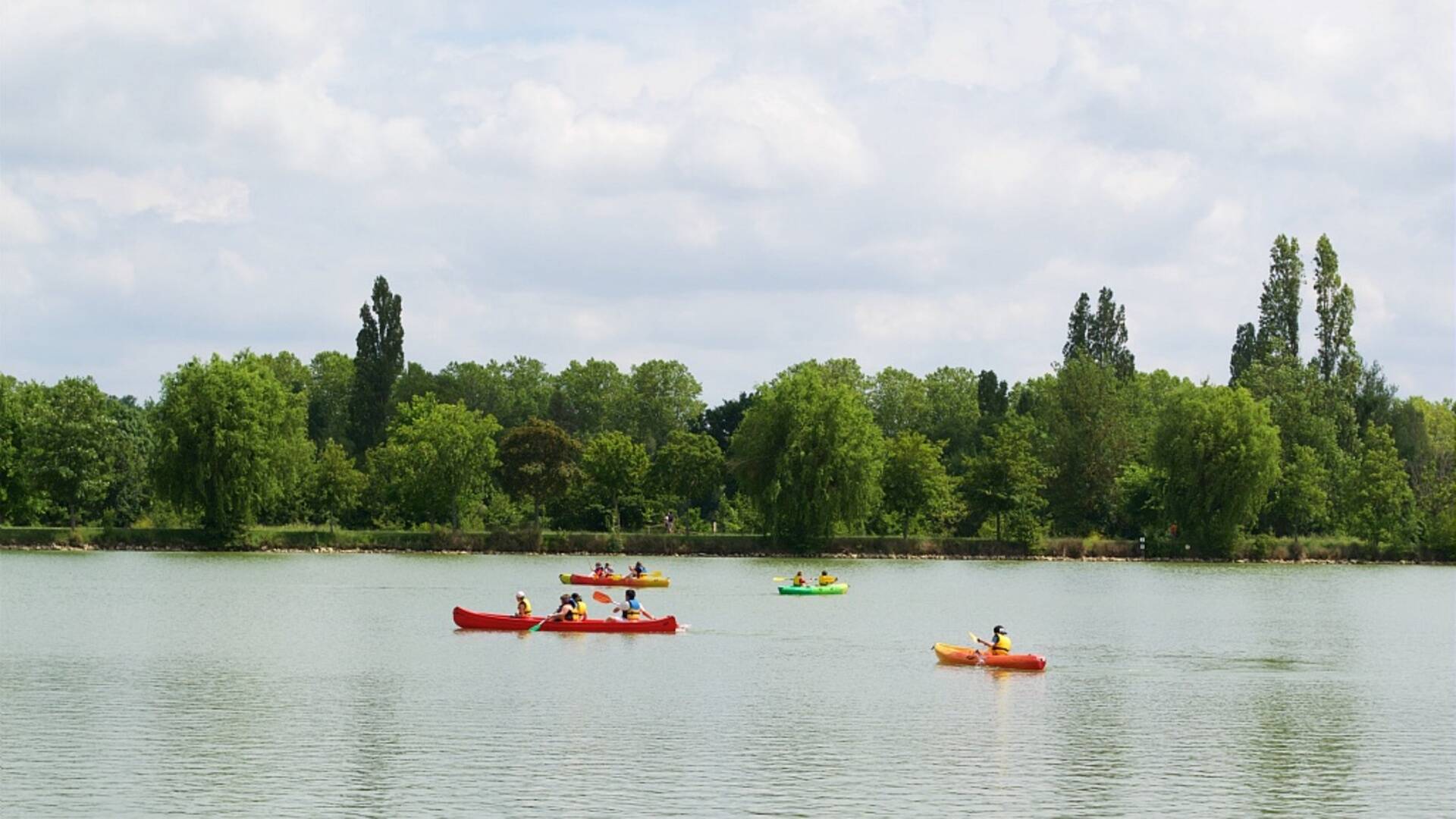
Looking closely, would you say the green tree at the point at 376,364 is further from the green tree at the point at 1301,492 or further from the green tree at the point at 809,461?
the green tree at the point at 1301,492

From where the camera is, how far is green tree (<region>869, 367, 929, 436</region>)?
168125 mm

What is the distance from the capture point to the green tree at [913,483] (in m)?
112

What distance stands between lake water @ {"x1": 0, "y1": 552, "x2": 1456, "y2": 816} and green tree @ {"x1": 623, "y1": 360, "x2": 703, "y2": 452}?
345 feet

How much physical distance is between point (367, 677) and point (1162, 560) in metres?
77.2

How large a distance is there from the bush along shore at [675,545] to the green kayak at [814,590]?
30.7 metres

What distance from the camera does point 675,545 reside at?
347ft

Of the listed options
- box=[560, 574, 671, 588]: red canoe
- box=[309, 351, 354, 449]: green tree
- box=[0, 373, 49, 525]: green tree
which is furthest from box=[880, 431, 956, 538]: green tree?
box=[309, 351, 354, 449]: green tree

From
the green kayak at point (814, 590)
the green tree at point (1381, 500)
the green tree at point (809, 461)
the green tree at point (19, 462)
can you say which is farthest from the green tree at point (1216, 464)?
the green tree at point (19, 462)

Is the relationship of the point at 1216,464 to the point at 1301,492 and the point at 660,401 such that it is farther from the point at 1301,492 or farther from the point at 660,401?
the point at 660,401

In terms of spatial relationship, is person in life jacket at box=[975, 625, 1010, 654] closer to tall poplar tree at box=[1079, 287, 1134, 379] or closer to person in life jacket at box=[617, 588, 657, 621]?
person in life jacket at box=[617, 588, 657, 621]

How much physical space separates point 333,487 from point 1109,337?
223ft

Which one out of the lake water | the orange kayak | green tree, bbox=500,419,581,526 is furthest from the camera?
green tree, bbox=500,419,581,526

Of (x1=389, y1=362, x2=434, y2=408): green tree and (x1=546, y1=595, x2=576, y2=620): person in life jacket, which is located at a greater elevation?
(x1=389, y1=362, x2=434, y2=408): green tree

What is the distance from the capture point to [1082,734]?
34.2m
